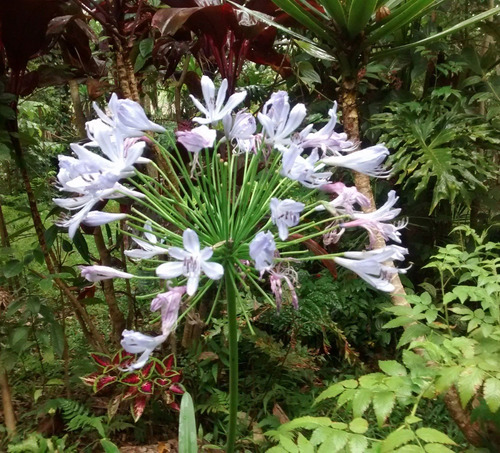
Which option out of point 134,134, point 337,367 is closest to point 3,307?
point 134,134

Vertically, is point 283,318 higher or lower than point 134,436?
higher

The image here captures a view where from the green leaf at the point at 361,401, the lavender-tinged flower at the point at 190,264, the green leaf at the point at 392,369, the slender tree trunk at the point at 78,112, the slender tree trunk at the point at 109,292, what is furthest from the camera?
the slender tree trunk at the point at 78,112

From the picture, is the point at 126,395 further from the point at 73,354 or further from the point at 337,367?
the point at 337,367

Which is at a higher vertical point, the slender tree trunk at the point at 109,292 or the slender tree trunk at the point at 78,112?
the slender tree trunk at the point at 78,112

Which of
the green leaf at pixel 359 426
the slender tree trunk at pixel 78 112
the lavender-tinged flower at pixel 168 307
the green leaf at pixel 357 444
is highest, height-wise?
the slender tree trunk at pixel 78 112

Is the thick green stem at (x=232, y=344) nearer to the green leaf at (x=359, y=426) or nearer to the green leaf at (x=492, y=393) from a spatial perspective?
the green leaf at (x=359, y=426)

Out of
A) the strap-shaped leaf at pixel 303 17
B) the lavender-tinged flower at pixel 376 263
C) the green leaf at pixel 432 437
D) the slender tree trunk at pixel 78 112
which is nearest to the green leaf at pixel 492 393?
the green leaf at pixel 432 437
